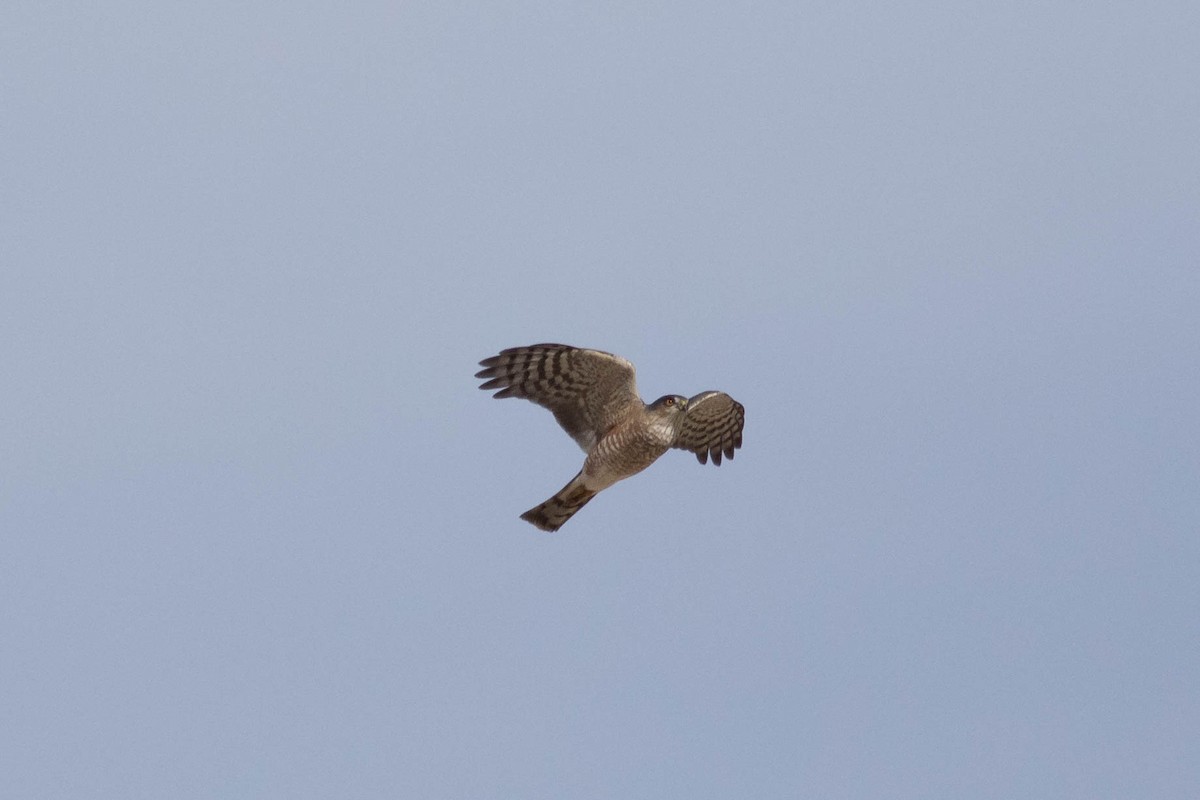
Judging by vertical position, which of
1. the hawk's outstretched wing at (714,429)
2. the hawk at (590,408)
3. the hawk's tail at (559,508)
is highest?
the hawk's outstretched wing at (714,429)

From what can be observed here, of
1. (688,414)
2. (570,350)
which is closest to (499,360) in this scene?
(570,350)

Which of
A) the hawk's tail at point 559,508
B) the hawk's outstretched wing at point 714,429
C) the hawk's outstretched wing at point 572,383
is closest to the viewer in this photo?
the hawk's outstretched wing at point 572,383

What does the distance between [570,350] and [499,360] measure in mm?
775

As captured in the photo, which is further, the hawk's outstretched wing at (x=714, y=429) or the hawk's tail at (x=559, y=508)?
the hawk's outstretched wing at (x=714, y=429)

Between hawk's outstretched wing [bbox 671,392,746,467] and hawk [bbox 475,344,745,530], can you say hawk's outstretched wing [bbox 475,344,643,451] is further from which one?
hawk's outstretched wing [bbox 671,392,746,467]

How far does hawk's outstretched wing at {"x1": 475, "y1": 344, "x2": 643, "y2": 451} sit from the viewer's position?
69.8ft

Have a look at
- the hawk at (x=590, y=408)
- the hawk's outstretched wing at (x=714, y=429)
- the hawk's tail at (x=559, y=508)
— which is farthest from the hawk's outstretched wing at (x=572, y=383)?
the hawk's outstretched wing at (x=714, y=429)

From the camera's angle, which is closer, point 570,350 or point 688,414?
point 570,350

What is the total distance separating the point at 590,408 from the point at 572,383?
379 mm

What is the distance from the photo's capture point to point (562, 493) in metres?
22.0

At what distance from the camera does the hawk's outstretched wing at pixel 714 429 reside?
22828 mm

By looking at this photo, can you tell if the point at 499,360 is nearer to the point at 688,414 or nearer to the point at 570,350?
the point at 570,350

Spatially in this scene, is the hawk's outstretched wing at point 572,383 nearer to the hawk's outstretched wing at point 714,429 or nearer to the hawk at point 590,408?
the hawk at point 590,408

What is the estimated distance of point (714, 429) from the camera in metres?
23.3
